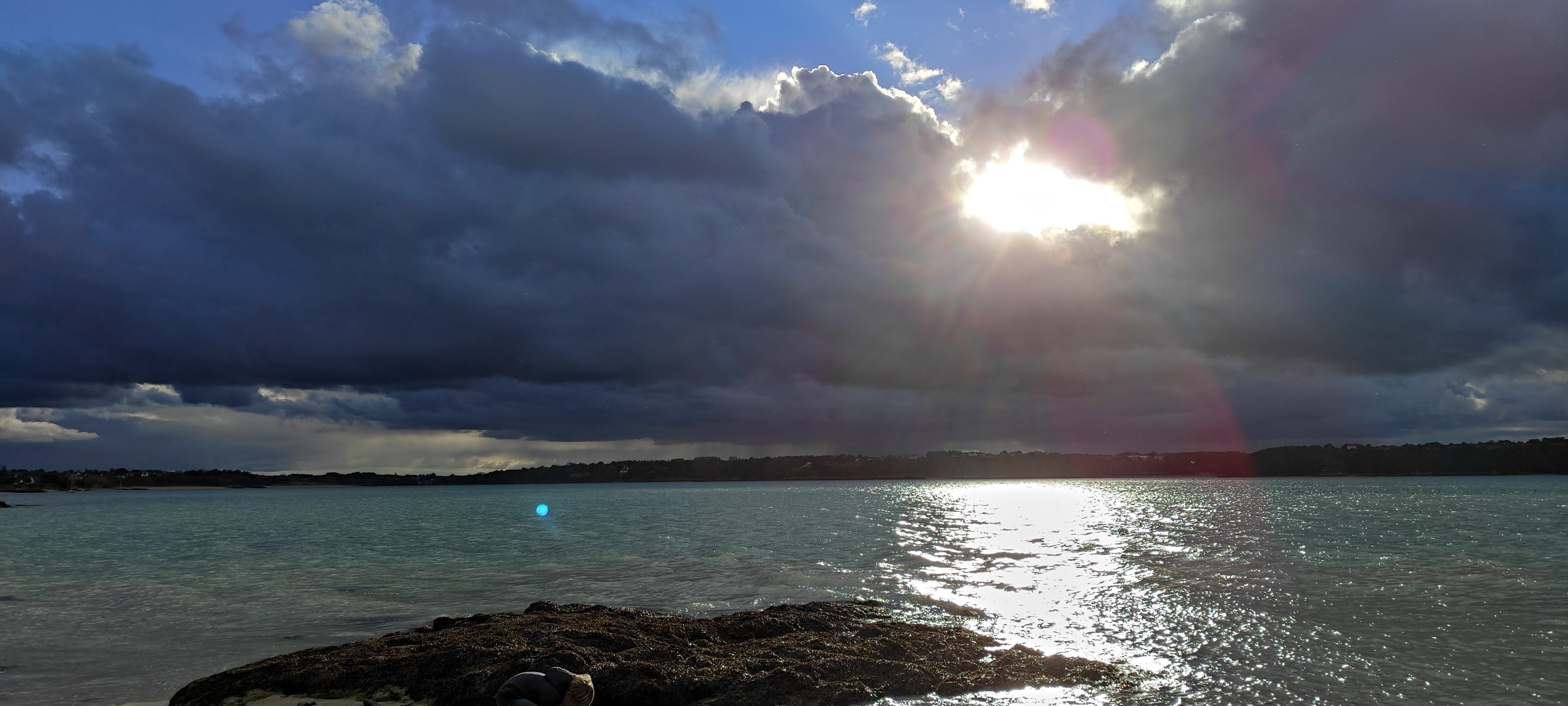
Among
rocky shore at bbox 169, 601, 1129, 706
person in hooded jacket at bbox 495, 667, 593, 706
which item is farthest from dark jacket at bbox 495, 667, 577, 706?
rocky shore at bbox 169, 601, 1129, 706

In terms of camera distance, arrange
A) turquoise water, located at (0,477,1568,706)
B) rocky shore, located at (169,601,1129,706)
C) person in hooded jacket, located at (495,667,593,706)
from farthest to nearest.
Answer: turquoise water, located at (0,477,1568,706) → rocky shore, located at (169,601,1129,706) → person in hooded jacket, located at (495,667,593,706)

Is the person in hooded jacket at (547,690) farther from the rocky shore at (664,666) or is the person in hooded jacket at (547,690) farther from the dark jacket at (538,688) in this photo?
the rocky shore at (664,666)

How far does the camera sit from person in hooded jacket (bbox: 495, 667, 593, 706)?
50.0ft

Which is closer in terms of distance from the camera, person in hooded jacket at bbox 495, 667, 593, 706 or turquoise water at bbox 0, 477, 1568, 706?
person in hooded jacket at bbox 495, 667, 593, 706

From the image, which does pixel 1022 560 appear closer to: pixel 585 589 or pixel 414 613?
pixel 585 589

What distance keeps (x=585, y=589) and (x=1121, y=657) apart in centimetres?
2382

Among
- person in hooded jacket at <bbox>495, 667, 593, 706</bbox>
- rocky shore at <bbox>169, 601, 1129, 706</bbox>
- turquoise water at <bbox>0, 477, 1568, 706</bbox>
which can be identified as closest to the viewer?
person in hooded jacket at <bbox>495, 667, 593, 706</bbox>

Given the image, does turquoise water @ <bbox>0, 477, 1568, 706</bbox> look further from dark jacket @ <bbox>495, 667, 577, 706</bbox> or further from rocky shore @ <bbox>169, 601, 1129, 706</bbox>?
dark jacket @ <bbox>495, 667, 577, 706</bbox>

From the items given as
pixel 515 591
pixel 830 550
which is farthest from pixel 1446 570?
pixel 515 591

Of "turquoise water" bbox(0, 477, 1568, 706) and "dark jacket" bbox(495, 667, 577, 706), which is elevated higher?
"dark jacket" bbox(495, 667, 577, 706)

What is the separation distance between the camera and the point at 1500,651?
21859 millimetres

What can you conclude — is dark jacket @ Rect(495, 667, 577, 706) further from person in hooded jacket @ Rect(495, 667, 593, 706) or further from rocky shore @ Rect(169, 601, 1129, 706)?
rocky shore @ Rect(169, 601, 1129, 706)

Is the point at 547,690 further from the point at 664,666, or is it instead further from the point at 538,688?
the point at 664,666

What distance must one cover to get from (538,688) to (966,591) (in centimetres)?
2316
